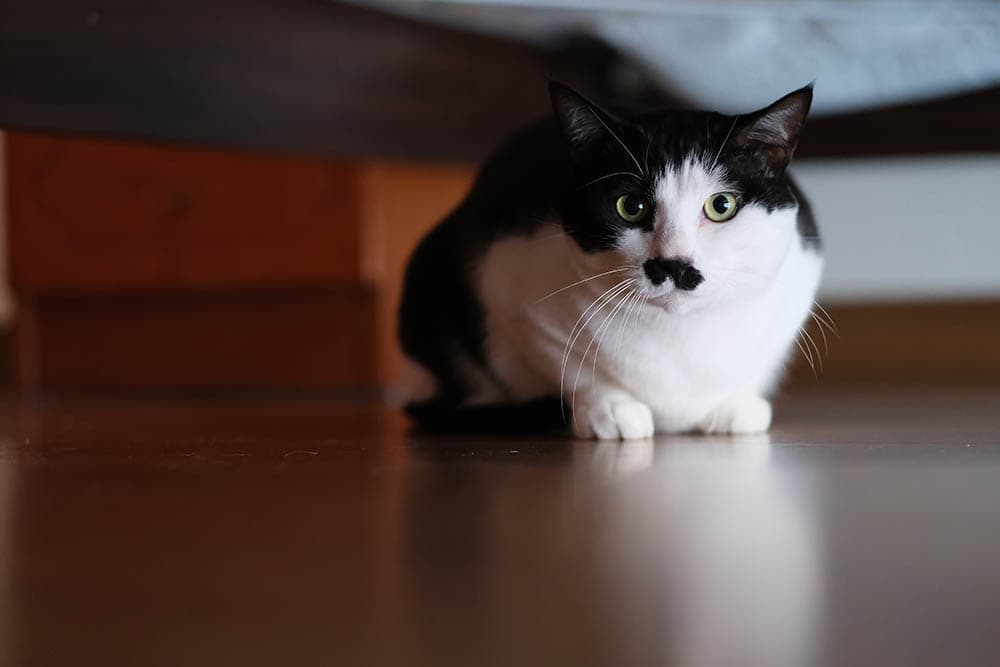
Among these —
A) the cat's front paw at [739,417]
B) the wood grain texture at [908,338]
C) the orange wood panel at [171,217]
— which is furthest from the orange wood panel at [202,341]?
the cat's front paw at [739,417]

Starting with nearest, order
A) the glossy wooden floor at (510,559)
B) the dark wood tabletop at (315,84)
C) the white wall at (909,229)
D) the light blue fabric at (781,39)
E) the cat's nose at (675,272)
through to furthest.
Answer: the glossy wooden floor at (510,559), the cat's nose at (675,272), the dark wood tabletop at (315,84), the light blue fabric at (781,39), the white wall at (909,229)

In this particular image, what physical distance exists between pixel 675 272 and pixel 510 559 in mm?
481

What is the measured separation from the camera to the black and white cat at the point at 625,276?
1.04 m

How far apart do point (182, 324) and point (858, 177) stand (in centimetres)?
168

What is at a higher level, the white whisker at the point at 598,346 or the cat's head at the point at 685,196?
the cat's head at the point at 685,196

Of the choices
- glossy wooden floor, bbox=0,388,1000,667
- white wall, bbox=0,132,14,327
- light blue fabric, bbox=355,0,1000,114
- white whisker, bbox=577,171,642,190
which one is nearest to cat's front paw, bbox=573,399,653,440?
glossy wooden floor, bbox=0,388,1000,667

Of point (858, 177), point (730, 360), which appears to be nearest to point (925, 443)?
point (730, 360)

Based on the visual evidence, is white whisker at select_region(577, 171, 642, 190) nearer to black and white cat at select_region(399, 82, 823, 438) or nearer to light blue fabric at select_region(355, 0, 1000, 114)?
black and white cat at select_region(399, 82, 823, 438)

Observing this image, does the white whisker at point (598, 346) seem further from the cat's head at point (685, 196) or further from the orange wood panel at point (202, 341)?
the orange wood panel at point (202, 341)

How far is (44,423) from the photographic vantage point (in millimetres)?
1507

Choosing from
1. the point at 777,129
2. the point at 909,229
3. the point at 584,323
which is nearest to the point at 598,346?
the point at 584,323

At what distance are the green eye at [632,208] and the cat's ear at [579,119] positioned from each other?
2.9 inches

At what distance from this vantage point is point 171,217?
253cm

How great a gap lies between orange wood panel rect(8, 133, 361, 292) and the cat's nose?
1.39m
